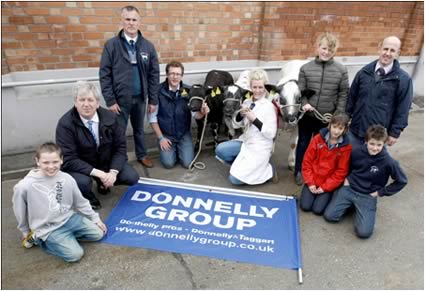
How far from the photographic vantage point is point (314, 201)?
3.58m

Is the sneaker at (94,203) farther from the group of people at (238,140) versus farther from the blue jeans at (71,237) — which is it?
the blue jeans at (71,237)

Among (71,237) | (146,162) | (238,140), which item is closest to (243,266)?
(71,237)

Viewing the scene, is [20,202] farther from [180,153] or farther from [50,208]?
[180,153]

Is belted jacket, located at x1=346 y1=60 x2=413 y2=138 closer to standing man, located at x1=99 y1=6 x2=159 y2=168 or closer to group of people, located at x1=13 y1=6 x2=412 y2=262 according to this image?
group of people, located at x1=13 y1=6 x2=412 y2=262

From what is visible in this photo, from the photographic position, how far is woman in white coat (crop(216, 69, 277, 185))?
3758 mm

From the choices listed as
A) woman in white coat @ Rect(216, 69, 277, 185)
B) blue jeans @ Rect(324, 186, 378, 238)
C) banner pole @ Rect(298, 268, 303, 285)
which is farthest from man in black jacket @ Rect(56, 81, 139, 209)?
blue jeans @ Rect(324, 186, 378, 238)

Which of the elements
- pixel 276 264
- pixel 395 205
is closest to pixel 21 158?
pixel 276 264

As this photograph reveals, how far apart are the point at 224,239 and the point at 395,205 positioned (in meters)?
2.13

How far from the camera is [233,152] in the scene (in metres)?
4.23

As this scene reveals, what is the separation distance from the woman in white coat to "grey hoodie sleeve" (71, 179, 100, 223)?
1.70 metres

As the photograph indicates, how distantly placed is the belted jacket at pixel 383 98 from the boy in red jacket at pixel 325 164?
466mm

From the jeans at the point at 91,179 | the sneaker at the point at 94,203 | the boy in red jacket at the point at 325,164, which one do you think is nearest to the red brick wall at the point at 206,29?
the jeans at the point at 91,179

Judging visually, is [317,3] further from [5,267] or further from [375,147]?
[5,267]

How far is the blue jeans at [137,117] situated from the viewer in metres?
4.08
